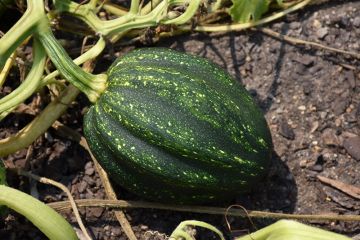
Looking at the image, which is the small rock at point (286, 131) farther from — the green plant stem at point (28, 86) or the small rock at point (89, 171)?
the green plant stem at point (28, 86)

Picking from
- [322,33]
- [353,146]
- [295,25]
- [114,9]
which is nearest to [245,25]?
[295,25]

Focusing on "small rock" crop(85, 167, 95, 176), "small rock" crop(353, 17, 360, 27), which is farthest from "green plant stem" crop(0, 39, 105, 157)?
"small rock" crop(353, 17, 360, 27)

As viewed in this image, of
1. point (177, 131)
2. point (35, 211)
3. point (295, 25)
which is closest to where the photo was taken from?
point (35, 211)

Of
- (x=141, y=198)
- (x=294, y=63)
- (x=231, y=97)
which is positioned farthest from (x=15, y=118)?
(x=294, y=63)

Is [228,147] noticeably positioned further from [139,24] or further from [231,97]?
[139,24]

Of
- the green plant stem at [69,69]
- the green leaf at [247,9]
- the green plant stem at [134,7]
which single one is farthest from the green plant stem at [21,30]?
the green leaf at [247,9]

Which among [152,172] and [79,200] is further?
[79,200]

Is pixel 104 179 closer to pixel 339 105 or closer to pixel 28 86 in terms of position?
pixel 28 86
